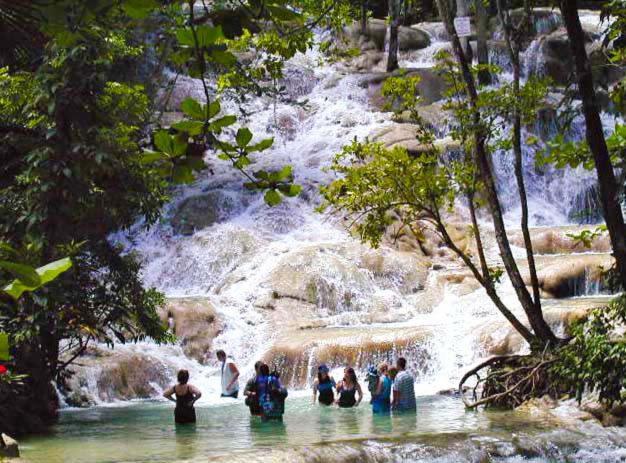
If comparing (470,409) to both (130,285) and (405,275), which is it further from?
(405,275)

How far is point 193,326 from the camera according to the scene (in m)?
18.4

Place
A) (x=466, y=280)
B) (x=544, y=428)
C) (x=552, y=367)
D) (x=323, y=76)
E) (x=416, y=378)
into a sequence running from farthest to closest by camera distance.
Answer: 1. (x=323, y=76)
2. (x=466, y=280)
3. (x=416, y=378)
4. (x=552, y=367)
5. (x=544, y=428)

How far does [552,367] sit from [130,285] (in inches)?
240

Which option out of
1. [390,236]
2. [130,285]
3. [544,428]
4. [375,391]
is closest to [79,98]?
[130,285]

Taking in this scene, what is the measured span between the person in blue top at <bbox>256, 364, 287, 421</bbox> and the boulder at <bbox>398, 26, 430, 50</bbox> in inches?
1012

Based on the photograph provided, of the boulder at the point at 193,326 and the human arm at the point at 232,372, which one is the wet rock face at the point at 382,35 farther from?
the human arm at the point at 232,372

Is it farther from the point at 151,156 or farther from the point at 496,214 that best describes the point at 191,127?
the point at 496,214

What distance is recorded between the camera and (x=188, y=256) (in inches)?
897

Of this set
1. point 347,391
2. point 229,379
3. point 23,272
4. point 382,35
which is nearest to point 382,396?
point 347,391

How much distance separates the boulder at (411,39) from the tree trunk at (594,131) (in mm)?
30115

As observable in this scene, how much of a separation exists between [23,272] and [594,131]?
15.8 feet

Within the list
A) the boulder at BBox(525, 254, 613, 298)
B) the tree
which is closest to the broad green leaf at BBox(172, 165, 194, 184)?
the tree

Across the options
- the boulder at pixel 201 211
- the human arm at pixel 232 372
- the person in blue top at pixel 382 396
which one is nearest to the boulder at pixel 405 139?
the boulder at pixel 201 211

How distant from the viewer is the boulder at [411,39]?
35188 millimetres
